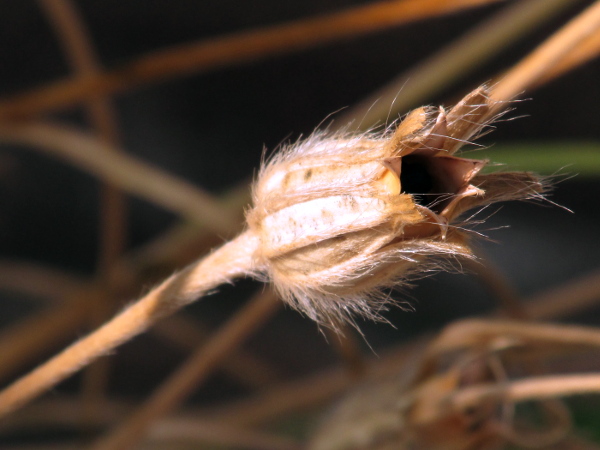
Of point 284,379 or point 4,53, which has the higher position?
point 4,53

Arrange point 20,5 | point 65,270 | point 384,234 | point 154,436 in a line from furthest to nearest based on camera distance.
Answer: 1. point 65,270
2. point 20,5
3. point 154,436
4. point 384,234

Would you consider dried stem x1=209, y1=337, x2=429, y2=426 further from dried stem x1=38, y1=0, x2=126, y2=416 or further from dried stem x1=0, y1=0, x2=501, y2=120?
dried stem x1=0, y1=0, x2=501, y2=120

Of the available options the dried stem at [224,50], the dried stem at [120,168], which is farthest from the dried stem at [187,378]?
the dried stem at [224,50]

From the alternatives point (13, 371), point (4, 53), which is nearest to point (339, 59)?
point (4, 53)

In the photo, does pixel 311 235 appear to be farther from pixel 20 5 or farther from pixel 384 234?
pixel 20 5

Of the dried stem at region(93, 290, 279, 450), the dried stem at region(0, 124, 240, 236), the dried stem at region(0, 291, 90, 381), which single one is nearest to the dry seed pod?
the dried stem at region(93, 290, 279, 450)

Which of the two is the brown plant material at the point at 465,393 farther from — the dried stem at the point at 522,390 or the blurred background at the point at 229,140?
the blurred background at the point at 229,140
